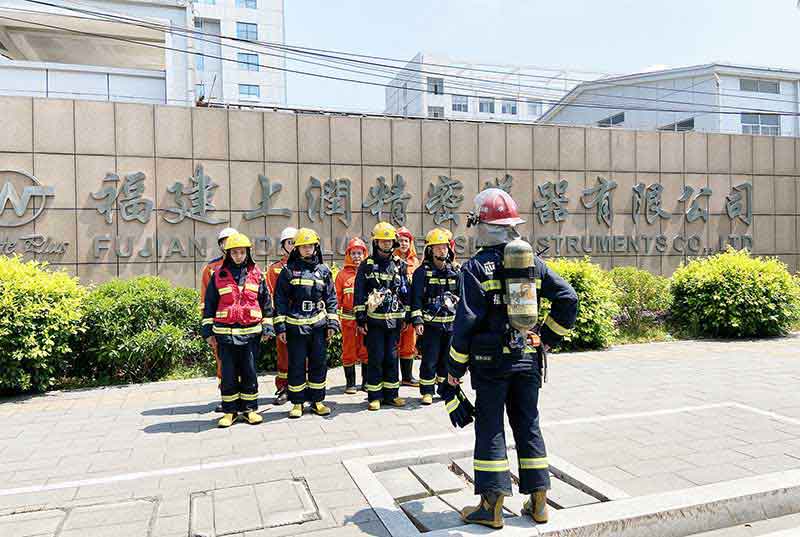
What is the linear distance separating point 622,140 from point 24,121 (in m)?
11.8

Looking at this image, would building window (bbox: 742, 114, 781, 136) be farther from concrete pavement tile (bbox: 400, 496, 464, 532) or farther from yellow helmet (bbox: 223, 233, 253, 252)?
concrete pavement tile (bbox: 400, 496, 464, 532)

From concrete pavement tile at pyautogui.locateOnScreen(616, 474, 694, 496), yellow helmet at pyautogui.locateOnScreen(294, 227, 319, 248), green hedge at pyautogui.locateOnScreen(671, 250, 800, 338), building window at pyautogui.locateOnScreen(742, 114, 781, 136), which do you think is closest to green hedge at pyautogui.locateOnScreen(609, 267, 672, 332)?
green hedge at pyautogui.locateOnScreen(671, 250, 800, 338)

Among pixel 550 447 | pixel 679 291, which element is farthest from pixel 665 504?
pixel 679 291

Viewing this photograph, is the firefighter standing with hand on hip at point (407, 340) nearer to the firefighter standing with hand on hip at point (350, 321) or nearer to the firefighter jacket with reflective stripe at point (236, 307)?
the firefighter standing with hand on hip at point (350, 321)

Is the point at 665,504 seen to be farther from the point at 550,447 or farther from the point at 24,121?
the point at 24,121

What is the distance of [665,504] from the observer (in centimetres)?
368

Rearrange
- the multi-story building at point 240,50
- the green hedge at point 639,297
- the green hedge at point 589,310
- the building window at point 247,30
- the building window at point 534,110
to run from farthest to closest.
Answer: the building window at point 534,110
the building window at point 247,30
the multi-story building at point 240,50
the green hedge at point 639,297
the green hedge at point 589,310

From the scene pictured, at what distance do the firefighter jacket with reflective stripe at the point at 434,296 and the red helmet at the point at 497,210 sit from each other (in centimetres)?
280

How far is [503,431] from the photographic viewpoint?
360 centimetres

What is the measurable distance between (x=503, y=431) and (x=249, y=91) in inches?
1890

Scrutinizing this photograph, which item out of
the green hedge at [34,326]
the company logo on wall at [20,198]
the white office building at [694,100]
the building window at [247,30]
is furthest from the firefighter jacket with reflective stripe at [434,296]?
the building window at [247,30]

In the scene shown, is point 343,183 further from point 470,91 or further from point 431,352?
point 470,91

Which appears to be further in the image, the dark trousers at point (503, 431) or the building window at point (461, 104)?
the building window at point (461, 104)

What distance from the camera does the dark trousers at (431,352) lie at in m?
6.48
